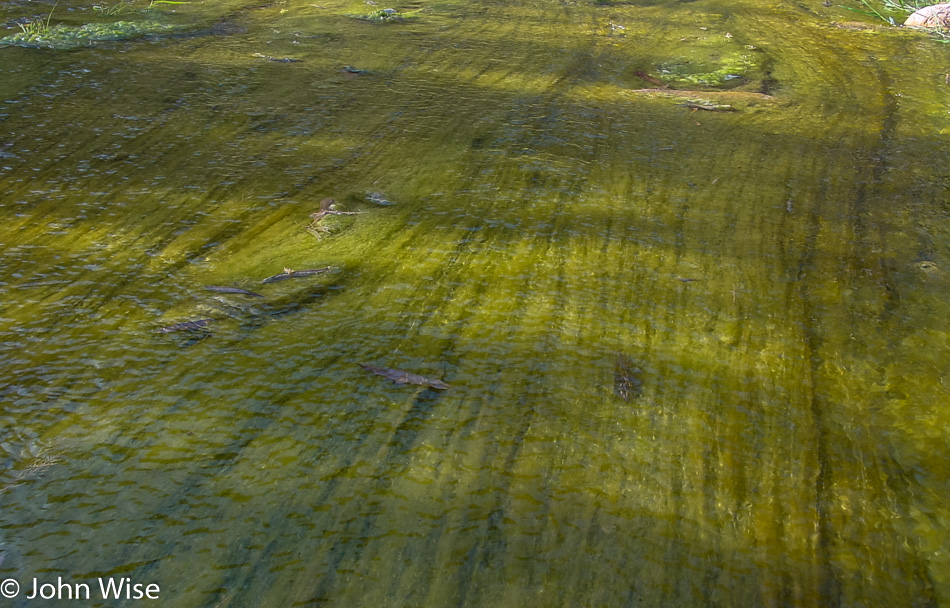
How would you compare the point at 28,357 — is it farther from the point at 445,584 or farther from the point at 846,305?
the point at 846,305

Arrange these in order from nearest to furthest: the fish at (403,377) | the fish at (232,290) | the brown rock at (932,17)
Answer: the fish at (403,377), the fish at (232,290), the brown rock at (932,17)

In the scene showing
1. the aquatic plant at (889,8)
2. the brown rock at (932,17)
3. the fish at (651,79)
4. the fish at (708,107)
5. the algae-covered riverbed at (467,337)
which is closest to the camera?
the algae-covered riverbed at (467,337)

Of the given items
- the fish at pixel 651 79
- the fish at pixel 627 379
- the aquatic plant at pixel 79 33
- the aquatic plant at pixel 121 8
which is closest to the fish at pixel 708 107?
the fish at pixel 651 79

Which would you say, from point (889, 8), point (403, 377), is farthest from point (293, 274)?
point (889, 8)

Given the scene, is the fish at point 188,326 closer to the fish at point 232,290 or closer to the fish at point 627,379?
the fish at point 232,290

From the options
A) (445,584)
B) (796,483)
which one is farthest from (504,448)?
(796,483)

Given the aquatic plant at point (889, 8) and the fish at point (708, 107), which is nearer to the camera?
the fish at point (708, 107)
